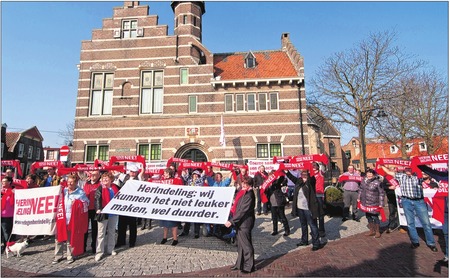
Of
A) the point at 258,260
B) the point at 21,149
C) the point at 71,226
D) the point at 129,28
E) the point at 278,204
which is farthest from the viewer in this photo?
the point at 21,149

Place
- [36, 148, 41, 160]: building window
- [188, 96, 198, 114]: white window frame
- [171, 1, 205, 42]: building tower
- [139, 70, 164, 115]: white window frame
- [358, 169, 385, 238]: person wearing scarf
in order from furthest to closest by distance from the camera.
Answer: [36, 148, 41, 160]: building window
[171, 1, 205, 42]: building tower
[139, 70, 164, 115]: white window frame
[188, 96, 198, 114]: white window frame
[358, 169, 385, 238]: person wearing scarf

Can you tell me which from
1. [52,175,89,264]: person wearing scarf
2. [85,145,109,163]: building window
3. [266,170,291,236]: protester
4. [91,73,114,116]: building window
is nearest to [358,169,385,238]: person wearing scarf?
[266,170,291,236]: protester

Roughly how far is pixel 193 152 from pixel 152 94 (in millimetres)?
5468

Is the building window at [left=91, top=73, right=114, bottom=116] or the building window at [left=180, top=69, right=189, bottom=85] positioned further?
the building window at [left=91, top=73, right=114, bottom=116]

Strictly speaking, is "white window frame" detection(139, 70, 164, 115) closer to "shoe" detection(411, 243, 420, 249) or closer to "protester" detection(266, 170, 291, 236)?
"protester" detection(266, 170, 291, 236)

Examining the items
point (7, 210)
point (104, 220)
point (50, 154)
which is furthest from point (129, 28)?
point (50, 154)

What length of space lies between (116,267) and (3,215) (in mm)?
3893

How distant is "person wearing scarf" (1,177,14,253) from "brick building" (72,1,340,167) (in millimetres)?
12205

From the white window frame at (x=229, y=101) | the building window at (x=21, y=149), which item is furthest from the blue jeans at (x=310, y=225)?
the building window at (x=21, y=149)

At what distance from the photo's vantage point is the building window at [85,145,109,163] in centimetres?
1954

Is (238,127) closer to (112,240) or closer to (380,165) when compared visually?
(380,165)

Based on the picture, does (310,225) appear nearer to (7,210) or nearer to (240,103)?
(7,210)

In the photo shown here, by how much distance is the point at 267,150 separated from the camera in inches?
746

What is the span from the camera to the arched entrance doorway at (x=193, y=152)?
19297 mm
